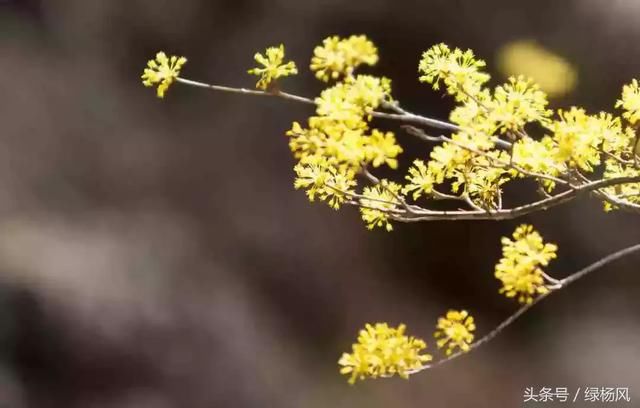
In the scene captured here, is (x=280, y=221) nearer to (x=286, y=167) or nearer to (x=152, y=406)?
(x=286, y=167)

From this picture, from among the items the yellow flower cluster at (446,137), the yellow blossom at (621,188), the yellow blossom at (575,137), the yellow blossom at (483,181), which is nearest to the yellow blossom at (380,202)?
the yellow flower cluster at (446,137)

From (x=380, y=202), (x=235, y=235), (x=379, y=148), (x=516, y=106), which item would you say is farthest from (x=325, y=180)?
(x=235, y=235)

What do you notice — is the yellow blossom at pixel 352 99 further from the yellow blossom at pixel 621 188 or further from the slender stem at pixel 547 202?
the yellow blossom at pixel 621 188

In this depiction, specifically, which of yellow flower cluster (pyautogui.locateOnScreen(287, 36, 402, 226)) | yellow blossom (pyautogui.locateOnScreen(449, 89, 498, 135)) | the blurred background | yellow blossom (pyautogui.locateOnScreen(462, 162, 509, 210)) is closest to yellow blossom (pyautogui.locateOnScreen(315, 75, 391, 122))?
yellow flower cluster (pyautogui.locateOnScreen(287, 36, 402, 226))

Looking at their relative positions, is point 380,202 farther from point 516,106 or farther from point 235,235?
point 235,235

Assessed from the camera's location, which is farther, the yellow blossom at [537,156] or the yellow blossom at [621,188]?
the yellow blossom at [621,188]

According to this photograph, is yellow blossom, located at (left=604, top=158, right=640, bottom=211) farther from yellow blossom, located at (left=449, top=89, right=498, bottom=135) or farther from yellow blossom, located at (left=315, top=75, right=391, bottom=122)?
yellow blossom, located at (left=315, top=75, right=391, bottom=122)

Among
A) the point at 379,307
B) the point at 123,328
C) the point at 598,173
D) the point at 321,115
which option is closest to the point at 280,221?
the point at 379,307

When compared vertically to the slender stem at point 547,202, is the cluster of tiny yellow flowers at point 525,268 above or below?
below
